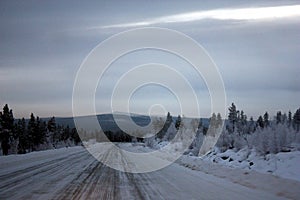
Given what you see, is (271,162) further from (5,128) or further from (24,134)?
(24,134)

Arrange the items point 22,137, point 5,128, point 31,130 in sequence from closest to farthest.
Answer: point 5,128 → point 31,130 → point 22,137

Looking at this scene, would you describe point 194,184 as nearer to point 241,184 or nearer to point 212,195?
point 241,184

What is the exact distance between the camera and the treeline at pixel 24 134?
74875 mm

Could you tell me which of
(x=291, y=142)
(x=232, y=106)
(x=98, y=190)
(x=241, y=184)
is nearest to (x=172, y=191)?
(x=98, y=190)

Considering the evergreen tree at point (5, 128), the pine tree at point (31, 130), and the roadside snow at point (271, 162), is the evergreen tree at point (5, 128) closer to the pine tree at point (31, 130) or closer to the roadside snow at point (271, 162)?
the pine tree at point (31, 130)

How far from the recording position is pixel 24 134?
3935 inches

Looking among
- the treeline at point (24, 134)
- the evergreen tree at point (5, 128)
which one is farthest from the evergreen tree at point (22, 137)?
the evergreen tree at point (5, 128)

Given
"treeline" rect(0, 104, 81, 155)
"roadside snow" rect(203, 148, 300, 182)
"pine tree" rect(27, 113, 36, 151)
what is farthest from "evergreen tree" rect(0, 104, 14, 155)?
"roadside snow" rect(203, 148, 300, 182)

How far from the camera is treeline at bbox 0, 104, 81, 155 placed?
74.9m

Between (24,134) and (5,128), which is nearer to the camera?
(5,128)

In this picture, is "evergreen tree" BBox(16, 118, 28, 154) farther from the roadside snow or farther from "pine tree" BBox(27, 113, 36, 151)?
the roadside snow

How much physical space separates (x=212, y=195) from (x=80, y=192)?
12.4ft

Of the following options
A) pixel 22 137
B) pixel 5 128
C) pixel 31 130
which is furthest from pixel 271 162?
pixel 22 137

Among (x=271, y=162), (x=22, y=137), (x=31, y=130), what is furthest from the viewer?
(x=22, y=137)
